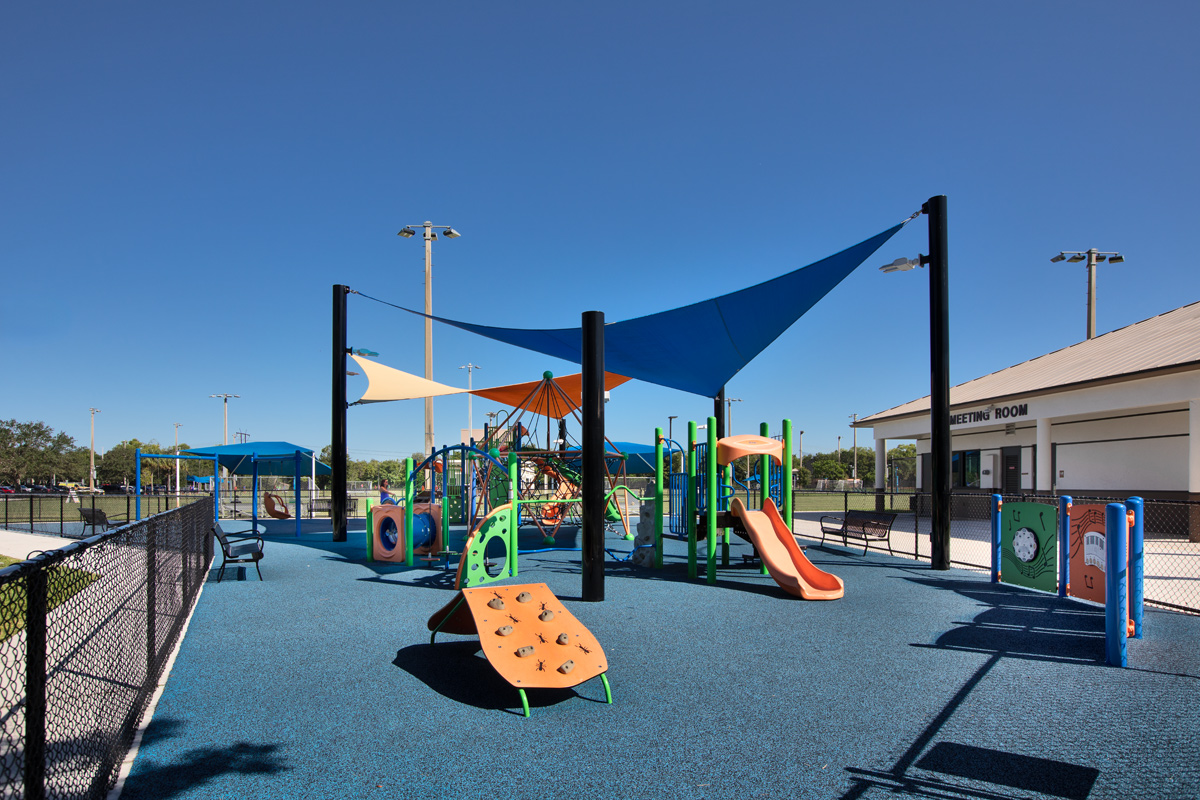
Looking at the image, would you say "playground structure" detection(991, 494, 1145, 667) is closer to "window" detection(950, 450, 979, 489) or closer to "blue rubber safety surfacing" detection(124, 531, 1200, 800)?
"blue rubber safety surfacing" detection(124, 531, 1200, 800)

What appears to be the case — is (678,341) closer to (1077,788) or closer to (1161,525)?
(1077,788)

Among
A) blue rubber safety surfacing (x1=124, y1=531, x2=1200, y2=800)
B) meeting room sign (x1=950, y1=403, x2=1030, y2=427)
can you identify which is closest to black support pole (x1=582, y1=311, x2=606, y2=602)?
blue rubber safety surfacing (x1=124, y1=531, x2=1200, y2=800)

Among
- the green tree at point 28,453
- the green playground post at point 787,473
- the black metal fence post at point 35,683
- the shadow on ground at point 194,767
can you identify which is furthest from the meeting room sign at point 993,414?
the green tree at point 28,453

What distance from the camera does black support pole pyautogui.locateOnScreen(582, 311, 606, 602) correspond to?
773 cm

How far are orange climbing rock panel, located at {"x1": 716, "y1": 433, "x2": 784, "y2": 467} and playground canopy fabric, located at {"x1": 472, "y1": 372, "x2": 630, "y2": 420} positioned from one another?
4.97 m

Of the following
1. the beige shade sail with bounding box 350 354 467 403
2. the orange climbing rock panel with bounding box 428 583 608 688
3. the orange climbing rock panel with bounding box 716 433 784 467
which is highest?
the beige shade sail with bounding box 350 354 467 403

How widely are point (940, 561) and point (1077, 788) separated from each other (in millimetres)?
7775

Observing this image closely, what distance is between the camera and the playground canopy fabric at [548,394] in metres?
15.6

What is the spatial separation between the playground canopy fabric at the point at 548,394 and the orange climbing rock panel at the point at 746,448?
4.97m

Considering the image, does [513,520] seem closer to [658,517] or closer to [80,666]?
[658,517]

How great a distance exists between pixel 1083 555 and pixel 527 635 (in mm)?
6540

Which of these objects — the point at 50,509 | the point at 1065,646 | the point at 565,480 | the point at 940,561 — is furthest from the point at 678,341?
the point at 50,509

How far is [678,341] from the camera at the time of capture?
11.6m

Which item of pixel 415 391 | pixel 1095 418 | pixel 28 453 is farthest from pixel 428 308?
pixel 28 453
